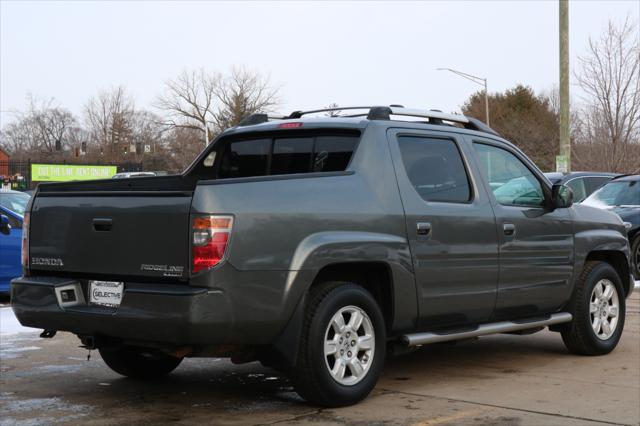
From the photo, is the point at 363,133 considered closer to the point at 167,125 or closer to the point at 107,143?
the point at 167,125

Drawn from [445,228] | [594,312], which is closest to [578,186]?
[594,312]

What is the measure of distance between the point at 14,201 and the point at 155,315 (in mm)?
9003

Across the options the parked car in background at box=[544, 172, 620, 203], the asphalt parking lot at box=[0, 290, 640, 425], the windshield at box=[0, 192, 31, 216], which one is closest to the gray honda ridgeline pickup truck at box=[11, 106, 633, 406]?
the asphalt parking lot at box=[0, 290, 640, 425]

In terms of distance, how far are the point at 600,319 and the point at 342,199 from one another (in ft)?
10.9

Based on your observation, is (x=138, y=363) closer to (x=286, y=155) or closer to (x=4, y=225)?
(x=286, y=155)

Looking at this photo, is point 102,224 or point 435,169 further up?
point 435,169

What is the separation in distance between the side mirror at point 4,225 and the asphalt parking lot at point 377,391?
4.09 metres

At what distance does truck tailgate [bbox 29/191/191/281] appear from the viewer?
5.62 meters

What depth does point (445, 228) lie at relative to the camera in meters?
6.84

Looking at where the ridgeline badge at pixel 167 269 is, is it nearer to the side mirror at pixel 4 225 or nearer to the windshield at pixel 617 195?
the side mirror at pixel 4 225

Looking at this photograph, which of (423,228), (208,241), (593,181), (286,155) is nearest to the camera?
(208,241)

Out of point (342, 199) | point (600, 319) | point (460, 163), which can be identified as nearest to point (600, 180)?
point (600, 319)

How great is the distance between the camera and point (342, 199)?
20.3 feet

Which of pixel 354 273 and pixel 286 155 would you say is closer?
pixel 354 273
